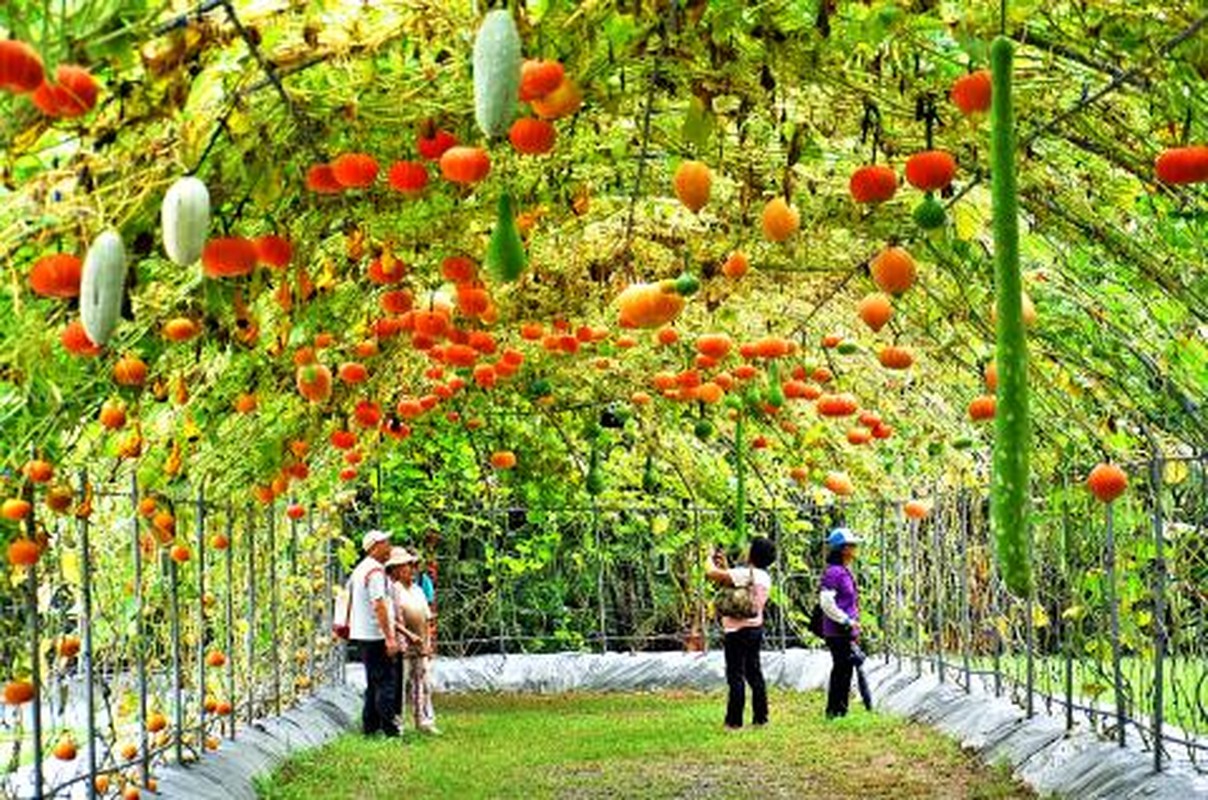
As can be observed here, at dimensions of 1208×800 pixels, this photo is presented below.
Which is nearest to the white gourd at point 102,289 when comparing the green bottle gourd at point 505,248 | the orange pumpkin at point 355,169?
the green bottle gourd at point 505,248

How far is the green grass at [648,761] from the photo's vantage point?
915cm

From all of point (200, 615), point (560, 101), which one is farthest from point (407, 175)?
point (200, 615)

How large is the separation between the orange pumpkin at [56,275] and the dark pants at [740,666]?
8698 millimetres

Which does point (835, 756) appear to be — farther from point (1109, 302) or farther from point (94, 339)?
point (94, 339)

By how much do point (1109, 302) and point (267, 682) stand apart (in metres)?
6.31

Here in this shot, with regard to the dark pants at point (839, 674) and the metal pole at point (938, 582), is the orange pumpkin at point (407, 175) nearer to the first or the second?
the dark pants at point (839, 674)

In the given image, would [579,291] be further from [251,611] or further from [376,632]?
[376,632]

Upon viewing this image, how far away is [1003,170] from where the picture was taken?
8.43 feet

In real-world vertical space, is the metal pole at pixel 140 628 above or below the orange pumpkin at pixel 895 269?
below

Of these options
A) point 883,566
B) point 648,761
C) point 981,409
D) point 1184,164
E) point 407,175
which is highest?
point 407,175

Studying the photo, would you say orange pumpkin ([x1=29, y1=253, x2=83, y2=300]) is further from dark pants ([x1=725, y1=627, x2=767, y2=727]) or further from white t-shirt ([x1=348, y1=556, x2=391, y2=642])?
dark pants ([x1=725, y1=627, x2=767, y2=727])

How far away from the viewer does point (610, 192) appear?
25.0 feet

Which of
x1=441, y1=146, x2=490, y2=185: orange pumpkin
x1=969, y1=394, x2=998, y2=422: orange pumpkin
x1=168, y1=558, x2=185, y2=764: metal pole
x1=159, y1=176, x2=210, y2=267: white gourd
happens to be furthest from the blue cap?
x1=159, y1=176, x2=210, y2=267: white gourd

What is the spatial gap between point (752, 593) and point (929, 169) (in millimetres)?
7441
